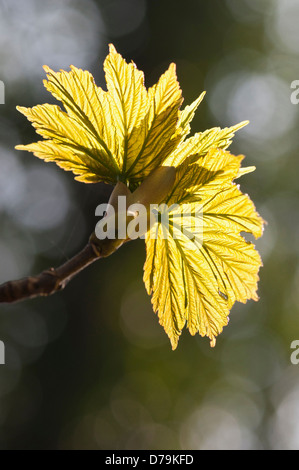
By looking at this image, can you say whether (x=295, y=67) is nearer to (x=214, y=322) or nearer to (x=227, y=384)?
(x=227, y=384)

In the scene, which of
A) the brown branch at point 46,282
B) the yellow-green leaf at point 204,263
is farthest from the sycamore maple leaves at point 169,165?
the brown branch at point 46,282

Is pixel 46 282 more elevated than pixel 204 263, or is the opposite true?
pixel 204 263

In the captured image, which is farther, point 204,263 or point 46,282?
point 204,263

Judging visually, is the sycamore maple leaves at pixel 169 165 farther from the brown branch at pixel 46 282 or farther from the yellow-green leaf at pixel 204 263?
the brown branch at pixel 46 282

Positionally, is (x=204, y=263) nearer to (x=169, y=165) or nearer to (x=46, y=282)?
(x=169, y=165)

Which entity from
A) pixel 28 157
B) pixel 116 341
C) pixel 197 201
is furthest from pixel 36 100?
pixel 197 201

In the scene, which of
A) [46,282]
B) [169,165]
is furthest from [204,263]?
[46,282]
